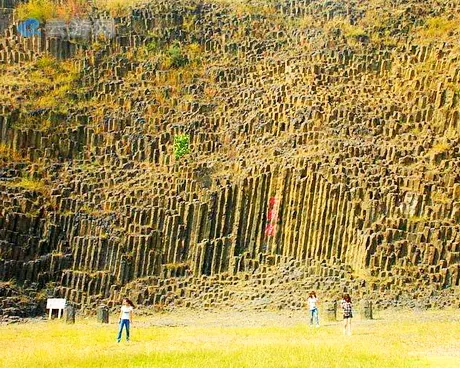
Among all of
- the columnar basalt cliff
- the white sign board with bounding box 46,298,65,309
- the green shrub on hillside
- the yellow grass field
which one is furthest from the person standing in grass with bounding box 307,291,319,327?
the green shrub on hillside

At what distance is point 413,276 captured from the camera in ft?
104

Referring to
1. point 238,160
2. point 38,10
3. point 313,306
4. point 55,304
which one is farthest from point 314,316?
point 38,10

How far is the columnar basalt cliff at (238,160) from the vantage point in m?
32.8

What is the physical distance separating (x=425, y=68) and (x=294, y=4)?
874cm

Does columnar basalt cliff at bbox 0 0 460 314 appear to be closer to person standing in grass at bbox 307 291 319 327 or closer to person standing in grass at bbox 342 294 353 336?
person standing in grass at bbox 307 291 319 327

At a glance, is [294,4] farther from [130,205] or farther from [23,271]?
[23,271]

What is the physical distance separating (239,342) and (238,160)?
1388 cm

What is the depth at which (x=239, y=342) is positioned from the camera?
23.2m

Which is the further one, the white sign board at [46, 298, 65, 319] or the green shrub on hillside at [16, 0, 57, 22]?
the green shrub on hillside at [16, 0, 57, 22]

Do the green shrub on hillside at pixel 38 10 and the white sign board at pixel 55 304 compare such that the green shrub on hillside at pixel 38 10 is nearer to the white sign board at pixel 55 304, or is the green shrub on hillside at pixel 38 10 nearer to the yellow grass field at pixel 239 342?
the white sign board at pixel 55 304

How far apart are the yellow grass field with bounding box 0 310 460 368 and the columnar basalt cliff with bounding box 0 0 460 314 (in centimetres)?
224

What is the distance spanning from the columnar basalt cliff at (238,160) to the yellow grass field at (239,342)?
2.24 m

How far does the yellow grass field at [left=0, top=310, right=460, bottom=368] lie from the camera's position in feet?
64.0

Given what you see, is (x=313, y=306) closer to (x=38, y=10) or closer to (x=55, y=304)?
(x=55, y=304)
